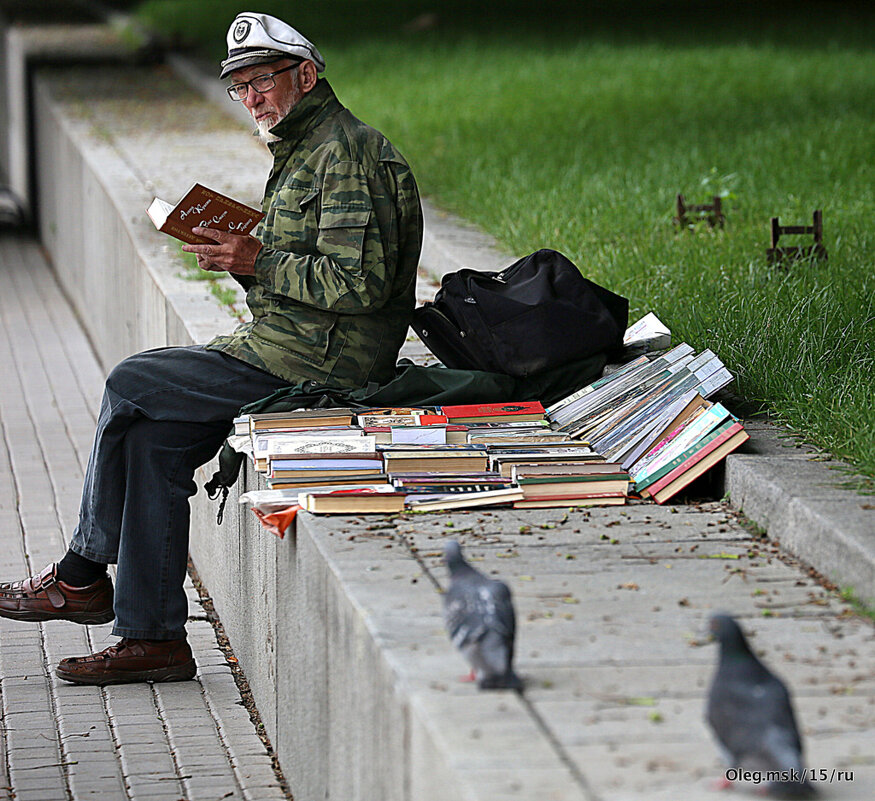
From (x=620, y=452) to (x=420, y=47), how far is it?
13.6m

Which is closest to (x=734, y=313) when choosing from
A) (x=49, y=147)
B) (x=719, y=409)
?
(x=719, y=409)

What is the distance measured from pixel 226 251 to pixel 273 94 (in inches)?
19.0

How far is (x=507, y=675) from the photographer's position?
279cm

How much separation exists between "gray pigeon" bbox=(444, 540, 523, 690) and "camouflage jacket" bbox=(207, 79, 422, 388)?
1.73 m

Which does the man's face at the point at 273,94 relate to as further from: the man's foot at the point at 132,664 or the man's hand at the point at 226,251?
the man's foot at the point at 132,664

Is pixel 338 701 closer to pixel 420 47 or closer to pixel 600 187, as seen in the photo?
pixel 600 187

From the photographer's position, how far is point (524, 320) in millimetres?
4785

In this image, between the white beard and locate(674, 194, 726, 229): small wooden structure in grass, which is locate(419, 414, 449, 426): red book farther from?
locate(674, 194, 726, 229): small wooden structure in grass

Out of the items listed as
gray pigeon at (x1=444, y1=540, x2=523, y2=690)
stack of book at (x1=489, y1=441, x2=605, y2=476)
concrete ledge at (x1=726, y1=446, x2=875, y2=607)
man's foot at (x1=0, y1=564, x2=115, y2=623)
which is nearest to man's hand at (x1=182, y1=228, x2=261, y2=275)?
stack of book at (x1=489, y1=441, x2=605, y2=476)

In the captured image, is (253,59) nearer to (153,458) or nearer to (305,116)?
→ (305,116)

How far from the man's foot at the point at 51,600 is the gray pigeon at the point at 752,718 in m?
2.86

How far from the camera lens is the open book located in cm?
437

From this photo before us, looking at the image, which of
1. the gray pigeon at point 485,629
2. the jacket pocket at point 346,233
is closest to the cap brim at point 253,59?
the jacket pocket at point 346,233

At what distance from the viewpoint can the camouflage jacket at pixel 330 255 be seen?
442cm
